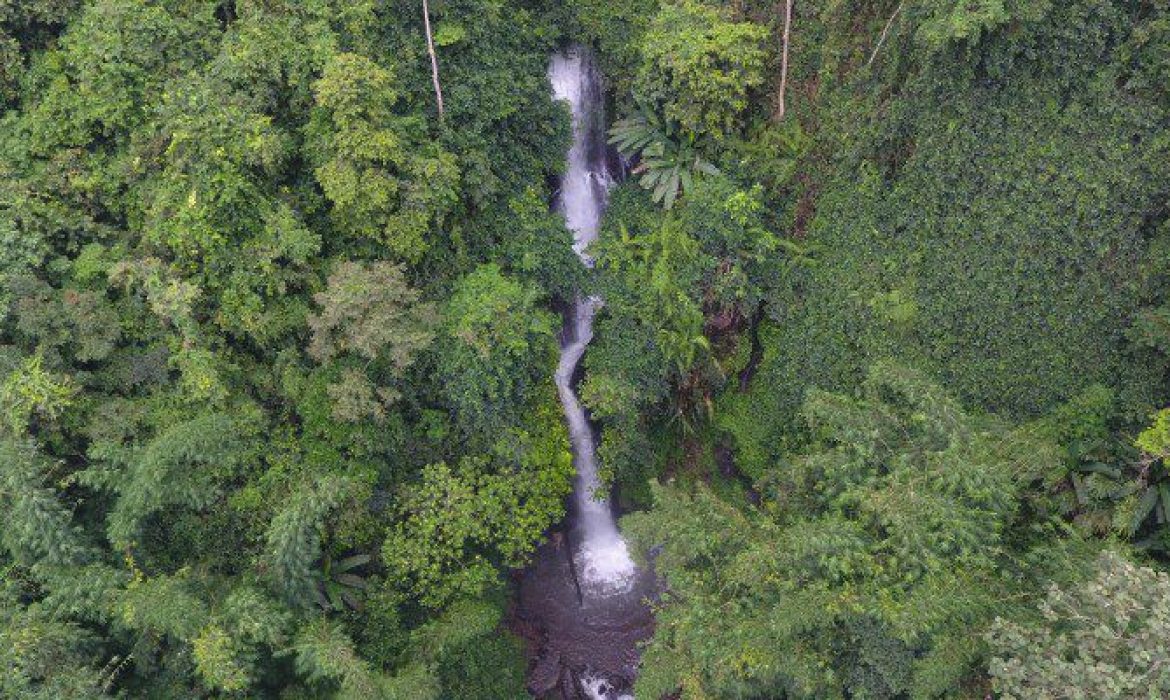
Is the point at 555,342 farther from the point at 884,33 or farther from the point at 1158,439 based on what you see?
the point at 1158,439

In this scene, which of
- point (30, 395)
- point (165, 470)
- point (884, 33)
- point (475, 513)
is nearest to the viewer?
point (165, 470)

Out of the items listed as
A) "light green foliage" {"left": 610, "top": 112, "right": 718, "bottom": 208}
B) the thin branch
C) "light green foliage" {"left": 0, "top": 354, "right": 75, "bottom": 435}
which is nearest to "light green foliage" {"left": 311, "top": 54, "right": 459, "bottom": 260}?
"light green foliage" {"left": 610, "top": 112, "right": 718, "bottom": 208}

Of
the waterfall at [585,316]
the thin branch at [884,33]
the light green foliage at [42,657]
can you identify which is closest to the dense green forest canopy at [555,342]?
the light green foliage at [42,657]

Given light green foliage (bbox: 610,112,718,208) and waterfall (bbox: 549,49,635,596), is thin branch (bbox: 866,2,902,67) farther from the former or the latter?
waterfall (bbox: 549,49,635,596)

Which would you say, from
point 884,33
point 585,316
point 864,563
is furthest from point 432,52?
point 864,563

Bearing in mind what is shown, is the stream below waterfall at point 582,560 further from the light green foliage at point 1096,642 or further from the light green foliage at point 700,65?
the light green foliage at point 1096,642
